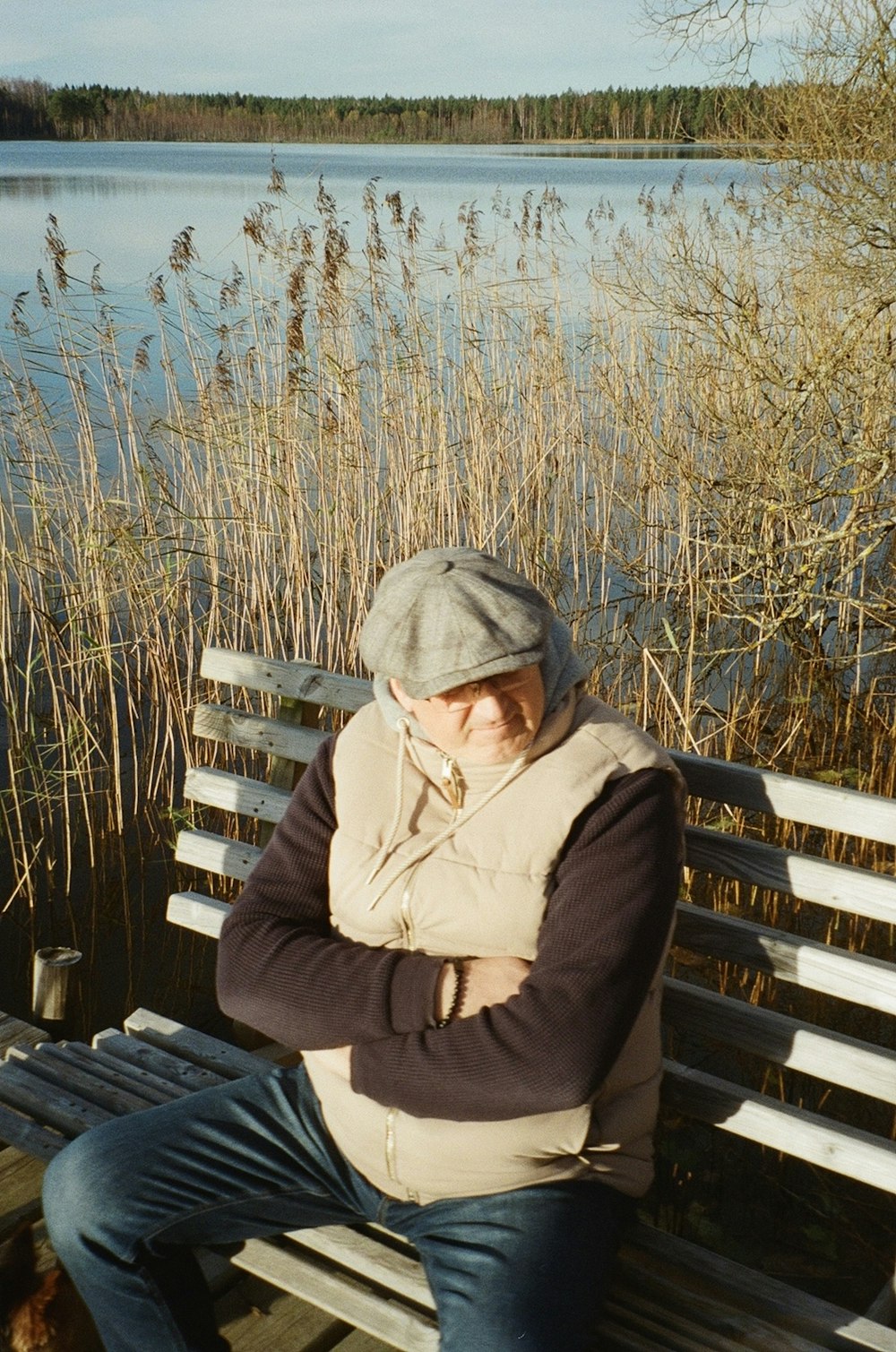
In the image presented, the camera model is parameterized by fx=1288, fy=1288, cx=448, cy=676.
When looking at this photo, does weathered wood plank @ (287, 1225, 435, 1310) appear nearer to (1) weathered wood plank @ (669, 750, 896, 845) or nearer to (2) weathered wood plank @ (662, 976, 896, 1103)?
(2) weathered wood plank @ (662, 976, 896, 1103)

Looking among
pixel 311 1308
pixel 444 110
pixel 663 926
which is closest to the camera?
pixel 663 926

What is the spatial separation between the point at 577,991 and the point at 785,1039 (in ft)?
1.71

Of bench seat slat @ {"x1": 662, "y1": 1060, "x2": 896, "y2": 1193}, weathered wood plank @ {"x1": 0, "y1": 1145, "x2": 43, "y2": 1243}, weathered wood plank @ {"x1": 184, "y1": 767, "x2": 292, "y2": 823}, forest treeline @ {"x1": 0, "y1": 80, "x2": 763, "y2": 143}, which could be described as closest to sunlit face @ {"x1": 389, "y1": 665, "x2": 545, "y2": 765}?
bench seat slat @ {"x1": 662, "y1": 1060, "x2": 896, "y2": 1193}

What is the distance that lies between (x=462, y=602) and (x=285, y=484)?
2867 mm

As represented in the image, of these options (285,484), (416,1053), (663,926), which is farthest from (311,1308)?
(285,484)

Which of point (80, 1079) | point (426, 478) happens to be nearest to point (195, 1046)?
point (80, 1079)

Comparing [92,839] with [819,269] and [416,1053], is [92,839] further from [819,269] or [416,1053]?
[819,269]

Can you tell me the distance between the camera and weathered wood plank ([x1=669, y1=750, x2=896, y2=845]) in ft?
5.69

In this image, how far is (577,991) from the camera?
151 cm

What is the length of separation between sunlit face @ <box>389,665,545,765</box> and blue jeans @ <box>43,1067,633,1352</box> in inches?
21.4

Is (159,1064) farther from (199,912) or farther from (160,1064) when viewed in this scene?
(199,912)

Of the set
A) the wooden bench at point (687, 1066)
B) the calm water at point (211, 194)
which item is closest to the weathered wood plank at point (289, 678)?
the wooden bench at point (687, 1066)

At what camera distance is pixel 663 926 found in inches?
61.9

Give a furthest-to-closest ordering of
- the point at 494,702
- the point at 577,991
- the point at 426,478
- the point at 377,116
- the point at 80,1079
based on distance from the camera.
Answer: the point at 377,116, the point at 426,478, the point at 80,1079, the point at 494,702, the point at 577,991
